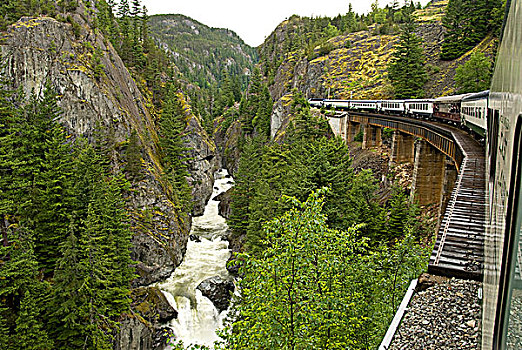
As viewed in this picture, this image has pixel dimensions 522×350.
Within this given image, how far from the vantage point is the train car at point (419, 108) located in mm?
32438

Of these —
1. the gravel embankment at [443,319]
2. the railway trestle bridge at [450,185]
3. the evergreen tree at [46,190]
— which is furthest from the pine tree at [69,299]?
the railway trestle bridge at [450,185]

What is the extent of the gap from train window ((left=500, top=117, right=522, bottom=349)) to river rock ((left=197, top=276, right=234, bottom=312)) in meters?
27.9

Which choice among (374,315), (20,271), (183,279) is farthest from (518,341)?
(183,279)

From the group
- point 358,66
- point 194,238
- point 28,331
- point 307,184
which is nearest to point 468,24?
point 358,66

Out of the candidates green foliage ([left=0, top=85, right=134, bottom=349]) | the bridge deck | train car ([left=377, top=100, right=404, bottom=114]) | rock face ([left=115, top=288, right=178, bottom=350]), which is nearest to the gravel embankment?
the bridge deck

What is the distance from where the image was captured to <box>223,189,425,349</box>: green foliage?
870 centimetres

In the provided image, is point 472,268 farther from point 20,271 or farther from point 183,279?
point 183,279

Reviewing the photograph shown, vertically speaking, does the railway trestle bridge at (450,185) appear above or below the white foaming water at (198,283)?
above

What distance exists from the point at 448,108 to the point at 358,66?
44.1 metres

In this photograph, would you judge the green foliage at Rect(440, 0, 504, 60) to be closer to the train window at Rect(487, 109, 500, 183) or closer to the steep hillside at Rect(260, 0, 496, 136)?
the steep hillside at Rect(260, 0, 496, 136)

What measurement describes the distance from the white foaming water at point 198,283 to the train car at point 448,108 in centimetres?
2293

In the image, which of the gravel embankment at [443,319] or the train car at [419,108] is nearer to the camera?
the gravel embankment at [443,319]

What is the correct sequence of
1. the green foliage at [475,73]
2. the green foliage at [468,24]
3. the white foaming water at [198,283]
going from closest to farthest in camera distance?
the white foaming water at [198,283]
the green foliage at [475,73]
the green foliage at [468,24]

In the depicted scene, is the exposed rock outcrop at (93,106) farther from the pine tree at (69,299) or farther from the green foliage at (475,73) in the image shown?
the green foliage at (475,73)
